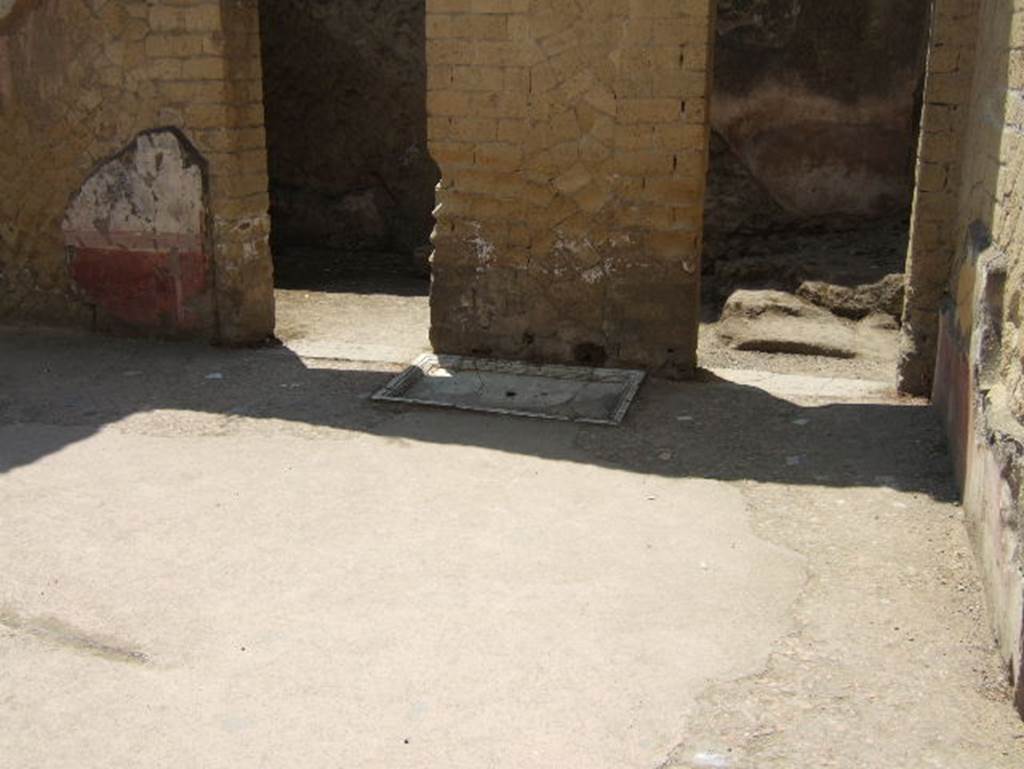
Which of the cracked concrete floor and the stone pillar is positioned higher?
the stone pillar

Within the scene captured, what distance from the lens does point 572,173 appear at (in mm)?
6379

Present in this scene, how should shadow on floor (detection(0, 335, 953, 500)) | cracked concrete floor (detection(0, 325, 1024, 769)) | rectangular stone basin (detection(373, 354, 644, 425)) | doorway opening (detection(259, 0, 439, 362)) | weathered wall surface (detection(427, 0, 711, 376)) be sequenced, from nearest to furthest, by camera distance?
cracked concrete floor (detection(0, 325, 1024, 769)) < shadow on floor (detection(0, 335, 953, 500)) < rectangular stone basin (detection(373, 354, 644, 425)) < weathered wall surface (detection(427, 0, 711, 376)) < doorway opening (detection(259, 0, 439, 362))

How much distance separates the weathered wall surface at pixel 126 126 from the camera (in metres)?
6.77

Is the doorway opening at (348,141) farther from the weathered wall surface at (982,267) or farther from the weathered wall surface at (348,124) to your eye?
the weathered wall surface at (982,267)

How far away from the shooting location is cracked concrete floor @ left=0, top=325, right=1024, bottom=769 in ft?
10.6

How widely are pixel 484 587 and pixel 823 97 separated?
6.54 m

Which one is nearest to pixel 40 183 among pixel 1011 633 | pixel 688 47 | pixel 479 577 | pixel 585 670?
pixel 688 47

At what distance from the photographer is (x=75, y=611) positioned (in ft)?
12.9

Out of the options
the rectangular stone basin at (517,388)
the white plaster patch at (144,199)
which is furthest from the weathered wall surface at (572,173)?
the white plaster patch at (144,199)

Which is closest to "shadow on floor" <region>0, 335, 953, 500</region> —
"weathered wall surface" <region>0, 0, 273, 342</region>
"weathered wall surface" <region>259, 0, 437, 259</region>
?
"weathered wall surface" <region>0, 0, 273, 342</region>

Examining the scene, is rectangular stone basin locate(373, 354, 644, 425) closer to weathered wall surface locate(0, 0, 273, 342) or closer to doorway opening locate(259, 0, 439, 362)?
weathered wall surface locate(0, 0, 273, 342)

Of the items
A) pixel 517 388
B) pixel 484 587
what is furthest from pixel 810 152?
pixel 484 587

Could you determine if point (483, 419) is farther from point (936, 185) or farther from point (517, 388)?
point (936, 185)

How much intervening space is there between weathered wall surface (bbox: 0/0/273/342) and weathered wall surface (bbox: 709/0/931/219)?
4225 millimetres
